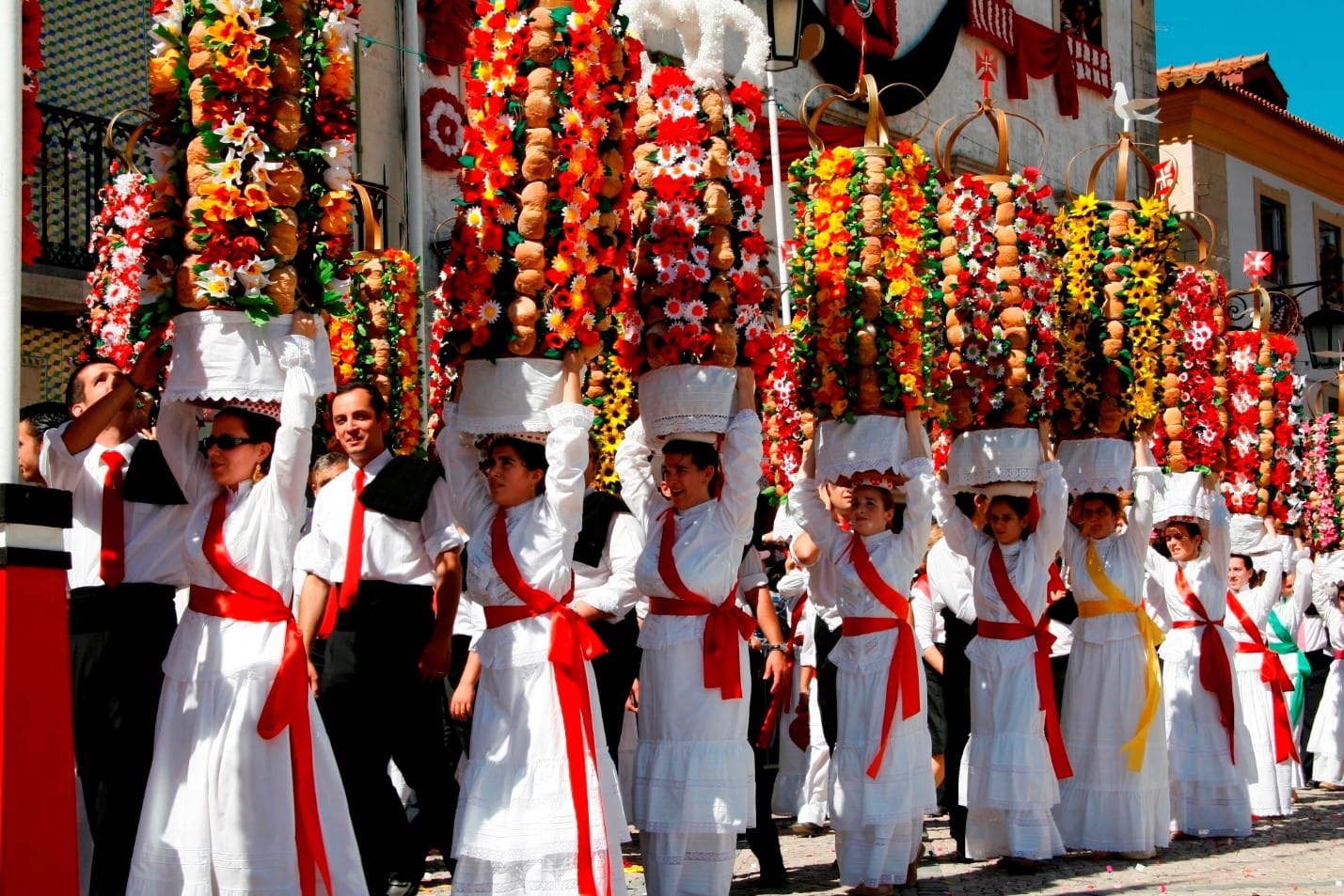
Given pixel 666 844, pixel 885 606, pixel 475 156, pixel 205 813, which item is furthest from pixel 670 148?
pixel 205 813

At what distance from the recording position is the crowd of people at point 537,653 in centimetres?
624

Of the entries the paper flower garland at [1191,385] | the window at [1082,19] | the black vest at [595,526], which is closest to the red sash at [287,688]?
the black vest at [595,526]

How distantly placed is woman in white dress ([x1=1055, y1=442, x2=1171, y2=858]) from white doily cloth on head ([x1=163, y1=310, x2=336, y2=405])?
218 inches

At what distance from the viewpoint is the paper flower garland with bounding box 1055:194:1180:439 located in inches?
408

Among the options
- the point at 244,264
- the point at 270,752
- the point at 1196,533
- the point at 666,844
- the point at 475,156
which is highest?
the point at 475,156

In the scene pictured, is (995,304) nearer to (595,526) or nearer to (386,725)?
(595,526)

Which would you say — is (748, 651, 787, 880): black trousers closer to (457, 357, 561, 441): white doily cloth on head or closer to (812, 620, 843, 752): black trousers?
(812, 620, 843, 752): black trousers

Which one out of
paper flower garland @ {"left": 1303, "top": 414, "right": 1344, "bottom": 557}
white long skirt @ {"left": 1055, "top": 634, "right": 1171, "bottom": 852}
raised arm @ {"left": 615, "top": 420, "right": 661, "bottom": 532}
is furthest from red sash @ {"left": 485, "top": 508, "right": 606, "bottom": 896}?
paper flower garland @ {"left": 1303, "top": 414, "right": 1344, "bottom": 557}

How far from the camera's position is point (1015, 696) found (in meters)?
9.37

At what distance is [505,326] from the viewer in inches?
279

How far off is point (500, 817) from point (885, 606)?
2640 millimetres

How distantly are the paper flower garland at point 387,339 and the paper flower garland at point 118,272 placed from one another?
3.43 ft

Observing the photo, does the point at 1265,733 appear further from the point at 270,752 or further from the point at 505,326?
the point at 270,752

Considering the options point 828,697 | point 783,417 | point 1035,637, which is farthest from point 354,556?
point 1035,637
